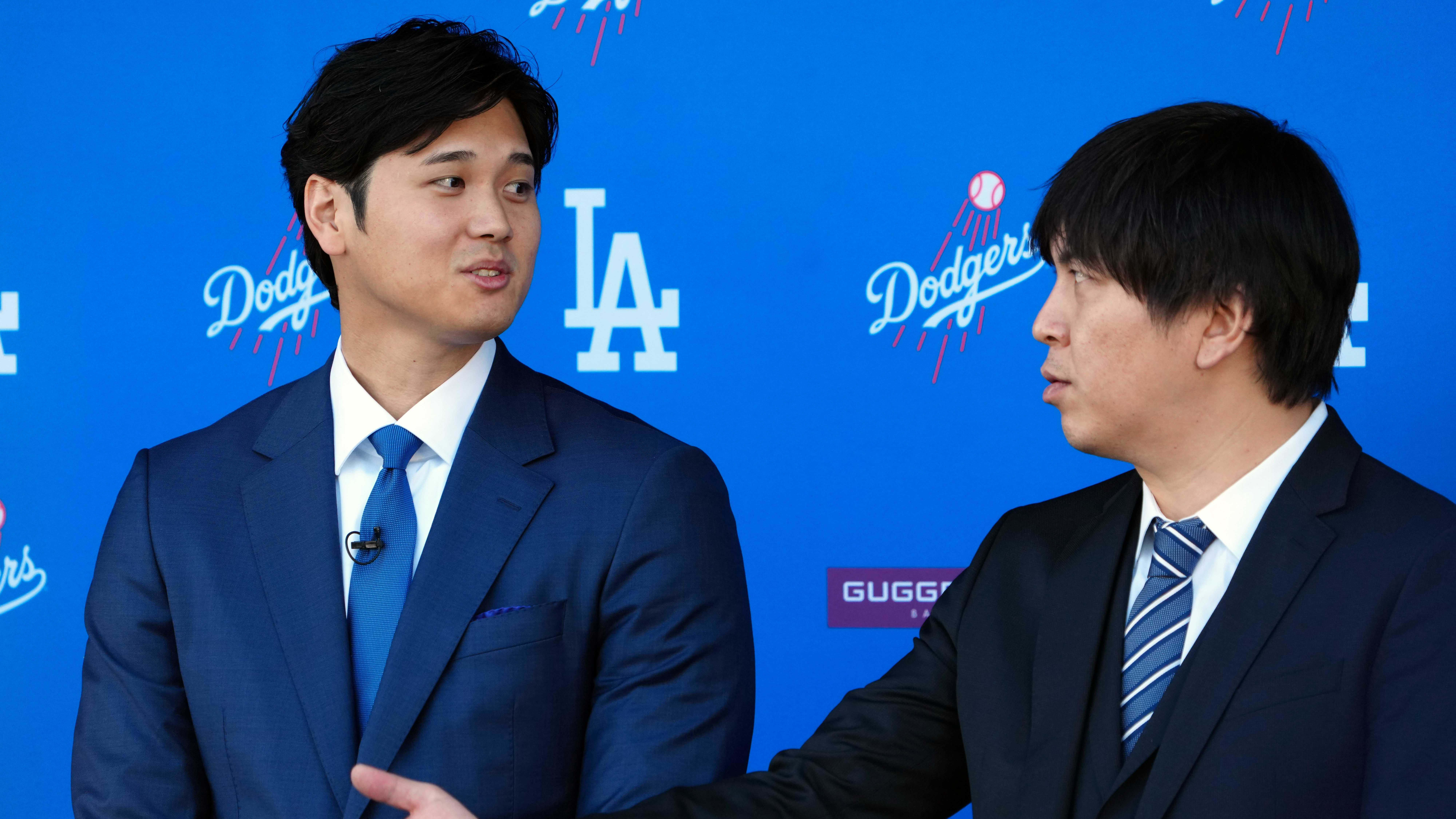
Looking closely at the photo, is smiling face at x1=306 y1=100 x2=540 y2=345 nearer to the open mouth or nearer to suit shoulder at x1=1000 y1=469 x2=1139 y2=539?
the open mouth

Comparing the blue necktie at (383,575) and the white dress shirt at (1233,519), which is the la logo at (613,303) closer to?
the blue necktie at (383,575)

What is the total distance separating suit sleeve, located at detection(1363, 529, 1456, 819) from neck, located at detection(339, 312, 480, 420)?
934mm

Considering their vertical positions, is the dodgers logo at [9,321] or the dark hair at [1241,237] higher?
the dodgers logo at [9,321]

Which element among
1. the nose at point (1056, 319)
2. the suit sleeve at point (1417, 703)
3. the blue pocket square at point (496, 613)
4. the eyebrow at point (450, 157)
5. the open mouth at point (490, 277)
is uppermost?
the eyebrow at point (450, 157)

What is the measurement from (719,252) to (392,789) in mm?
1282

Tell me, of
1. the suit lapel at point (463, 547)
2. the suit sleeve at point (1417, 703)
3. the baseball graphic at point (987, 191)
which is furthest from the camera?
the baseball graphic at point (987, 191)

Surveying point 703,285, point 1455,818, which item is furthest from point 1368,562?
point 703,285

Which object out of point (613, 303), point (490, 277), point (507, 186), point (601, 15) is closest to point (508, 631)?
point (490, 277)

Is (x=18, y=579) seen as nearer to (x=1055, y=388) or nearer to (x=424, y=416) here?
(x=424, y=416)

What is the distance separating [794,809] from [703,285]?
1136mm

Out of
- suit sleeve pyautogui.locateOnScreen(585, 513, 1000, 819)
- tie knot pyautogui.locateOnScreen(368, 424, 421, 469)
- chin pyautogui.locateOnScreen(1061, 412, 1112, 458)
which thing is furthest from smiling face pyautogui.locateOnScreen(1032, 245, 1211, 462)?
tie knot pyautogui.locateOnScreen(368, 424, 421, 469)

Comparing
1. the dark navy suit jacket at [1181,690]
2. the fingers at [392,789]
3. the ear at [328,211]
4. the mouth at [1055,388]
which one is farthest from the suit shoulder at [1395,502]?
the ear at [328,211]

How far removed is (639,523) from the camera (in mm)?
1352

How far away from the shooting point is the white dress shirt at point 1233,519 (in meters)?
1.21
